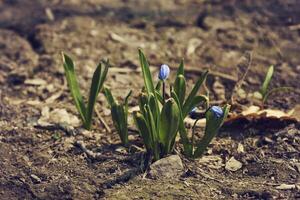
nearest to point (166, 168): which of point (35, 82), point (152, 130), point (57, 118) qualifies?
point (152, 130)

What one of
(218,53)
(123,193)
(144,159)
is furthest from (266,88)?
(123,193)

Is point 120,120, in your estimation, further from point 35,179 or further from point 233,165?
point 233,165

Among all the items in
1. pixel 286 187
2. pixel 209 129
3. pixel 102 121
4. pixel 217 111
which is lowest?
pixel 286 187

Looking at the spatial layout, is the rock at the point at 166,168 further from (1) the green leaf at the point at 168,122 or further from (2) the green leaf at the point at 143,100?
(2) the green leaf at the point at 143,100

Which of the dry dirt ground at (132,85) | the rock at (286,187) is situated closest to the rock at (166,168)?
the dry dirt ground at (132,85)

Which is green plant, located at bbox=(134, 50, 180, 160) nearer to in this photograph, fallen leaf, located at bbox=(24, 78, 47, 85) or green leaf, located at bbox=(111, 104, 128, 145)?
green leaf, located at bbox=(111, 104, 128, 145)

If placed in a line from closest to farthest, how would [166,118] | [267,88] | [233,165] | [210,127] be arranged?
[166,118]
[210,127]
[233,165]
[267,88]

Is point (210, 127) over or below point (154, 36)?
below

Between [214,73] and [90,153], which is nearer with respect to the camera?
[90,153]

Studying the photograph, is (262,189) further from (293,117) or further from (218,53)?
(218,53)
